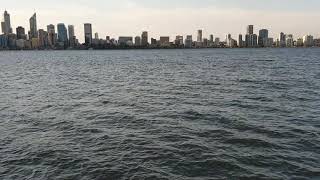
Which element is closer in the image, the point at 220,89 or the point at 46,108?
the point at 46,108

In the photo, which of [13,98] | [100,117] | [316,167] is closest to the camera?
[316,167]

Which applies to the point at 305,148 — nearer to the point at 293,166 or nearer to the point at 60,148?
the point at 293,166

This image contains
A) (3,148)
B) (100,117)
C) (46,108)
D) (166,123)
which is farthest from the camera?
(46,108)

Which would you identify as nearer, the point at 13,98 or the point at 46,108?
the point at 46,108

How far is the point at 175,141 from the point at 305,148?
7.02 m

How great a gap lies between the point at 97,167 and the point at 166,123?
9.60m

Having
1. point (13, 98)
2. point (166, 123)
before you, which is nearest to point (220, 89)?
point (166, 123)

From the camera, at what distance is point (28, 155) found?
Answer: 2011cm

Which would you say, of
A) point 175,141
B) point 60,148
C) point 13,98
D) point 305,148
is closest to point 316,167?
point 305,148

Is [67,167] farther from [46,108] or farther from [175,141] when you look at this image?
[46,108]

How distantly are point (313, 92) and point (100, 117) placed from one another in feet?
80.6

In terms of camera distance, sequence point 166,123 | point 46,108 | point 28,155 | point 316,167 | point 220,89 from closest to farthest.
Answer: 1. point 316,167
2. point 28,155
3. point 166,123
4. point 46,108
5. point 220,89

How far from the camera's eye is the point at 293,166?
18.0 m

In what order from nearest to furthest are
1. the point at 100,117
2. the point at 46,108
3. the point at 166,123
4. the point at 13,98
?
the point at 166,123 → the point at 100,117 → the point at 46,108 → the point at 13,98
